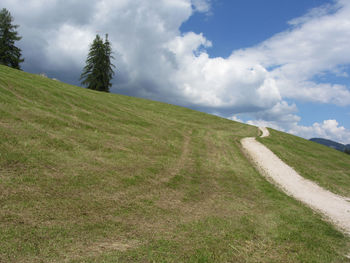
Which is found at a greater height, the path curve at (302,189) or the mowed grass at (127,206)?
the path curve at (302,189)

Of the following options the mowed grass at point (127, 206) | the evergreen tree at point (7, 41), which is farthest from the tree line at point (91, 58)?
the mowed grass at point (127, 206)

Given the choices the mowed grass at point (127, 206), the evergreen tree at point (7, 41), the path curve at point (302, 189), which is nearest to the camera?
the mowed grass at point (127, 206)

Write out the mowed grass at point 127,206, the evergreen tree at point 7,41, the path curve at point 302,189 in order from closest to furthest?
the mowed grass at point 127,206, the path curve at point 302,189, the evergreen tree at point 7,41

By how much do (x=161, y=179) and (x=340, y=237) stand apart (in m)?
9.53

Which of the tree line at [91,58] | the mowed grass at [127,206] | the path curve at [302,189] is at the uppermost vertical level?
the tree line at [91,58]

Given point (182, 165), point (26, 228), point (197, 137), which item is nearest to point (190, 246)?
point (26, 228)

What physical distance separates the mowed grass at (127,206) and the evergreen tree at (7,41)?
5219 cm

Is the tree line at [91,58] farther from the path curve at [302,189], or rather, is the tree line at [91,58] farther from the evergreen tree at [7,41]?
the path curve at [302,189]

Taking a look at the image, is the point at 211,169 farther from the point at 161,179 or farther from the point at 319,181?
the point at 319,181

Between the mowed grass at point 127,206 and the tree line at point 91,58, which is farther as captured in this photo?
the tree line at point 91,58

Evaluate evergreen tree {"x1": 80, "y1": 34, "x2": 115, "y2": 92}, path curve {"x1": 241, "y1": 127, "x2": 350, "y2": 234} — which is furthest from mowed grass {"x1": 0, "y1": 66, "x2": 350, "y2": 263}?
evergreen tree {"x1": 80, "y1": 34, "x2": 115, "y2": 92}

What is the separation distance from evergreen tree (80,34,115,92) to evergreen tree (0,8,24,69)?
707 inches

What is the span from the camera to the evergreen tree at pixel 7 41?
5922cm

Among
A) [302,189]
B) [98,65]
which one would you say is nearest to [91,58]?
[98,65]
